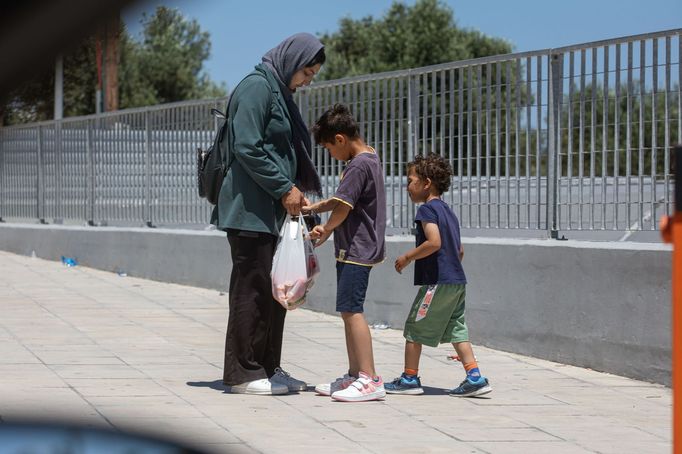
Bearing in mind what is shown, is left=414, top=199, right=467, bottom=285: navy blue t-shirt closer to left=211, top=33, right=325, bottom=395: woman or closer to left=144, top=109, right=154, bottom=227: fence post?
left=211, top=33, right=325, bottom=395: woman

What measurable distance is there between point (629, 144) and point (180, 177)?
776 centimetres

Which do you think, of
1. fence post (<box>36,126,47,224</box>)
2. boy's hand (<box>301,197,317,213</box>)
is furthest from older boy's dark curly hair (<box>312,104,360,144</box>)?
fence post (<box>36,126,47,224</box>)

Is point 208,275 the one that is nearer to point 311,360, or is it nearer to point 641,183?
point 311,360

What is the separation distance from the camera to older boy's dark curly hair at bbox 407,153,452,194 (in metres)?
6.38

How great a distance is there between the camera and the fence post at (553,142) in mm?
7738

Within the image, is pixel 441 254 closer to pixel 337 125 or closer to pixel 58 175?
pixel 337 125

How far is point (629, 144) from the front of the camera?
278 inches

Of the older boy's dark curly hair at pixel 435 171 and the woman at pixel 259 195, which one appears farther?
the older boy's dark curly hair at pixel 435 171

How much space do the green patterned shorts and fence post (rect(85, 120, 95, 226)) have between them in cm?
1070

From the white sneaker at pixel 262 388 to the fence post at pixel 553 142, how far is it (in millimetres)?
2616

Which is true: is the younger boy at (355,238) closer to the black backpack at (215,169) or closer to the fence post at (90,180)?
the black backpack at (215,169)

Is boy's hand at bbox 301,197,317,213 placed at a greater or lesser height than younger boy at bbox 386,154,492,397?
greater

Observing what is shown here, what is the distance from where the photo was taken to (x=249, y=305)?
5.96m

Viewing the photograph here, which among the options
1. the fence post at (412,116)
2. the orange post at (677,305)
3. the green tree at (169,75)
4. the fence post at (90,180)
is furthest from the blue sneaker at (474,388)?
the green tree at (169,75)
